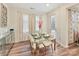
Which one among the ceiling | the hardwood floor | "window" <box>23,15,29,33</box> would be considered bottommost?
the hardwood floor

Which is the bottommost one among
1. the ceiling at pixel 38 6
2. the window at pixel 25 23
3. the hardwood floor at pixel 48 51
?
the hardwood floor at pixel 48 51

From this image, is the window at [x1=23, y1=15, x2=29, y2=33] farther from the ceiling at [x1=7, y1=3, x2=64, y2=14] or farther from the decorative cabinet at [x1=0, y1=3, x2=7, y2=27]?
the decorative cabinet at [x1=0, y1=3, x2=7, y2=27]

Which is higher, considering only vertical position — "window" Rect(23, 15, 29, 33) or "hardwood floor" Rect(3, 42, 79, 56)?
"window" Rect(23, 15, 29, 33)

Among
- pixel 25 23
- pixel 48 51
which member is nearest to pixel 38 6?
pixel 25 23

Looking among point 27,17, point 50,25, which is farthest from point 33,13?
point 50,25

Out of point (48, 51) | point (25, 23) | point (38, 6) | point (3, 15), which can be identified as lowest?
point (48, 51)

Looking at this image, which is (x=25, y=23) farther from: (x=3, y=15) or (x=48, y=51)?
(x=48, y=51)

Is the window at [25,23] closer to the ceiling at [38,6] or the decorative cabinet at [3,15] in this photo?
the ceiling at [38,6]

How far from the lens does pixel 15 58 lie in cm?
179

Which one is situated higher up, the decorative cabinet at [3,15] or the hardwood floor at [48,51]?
the decorative cabinet at [3,15]

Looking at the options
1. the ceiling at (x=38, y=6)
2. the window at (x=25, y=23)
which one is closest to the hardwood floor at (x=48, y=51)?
the window at (x=25, y=23)

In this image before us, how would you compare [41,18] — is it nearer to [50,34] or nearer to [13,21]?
[50,34]

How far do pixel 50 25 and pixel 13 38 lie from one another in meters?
0.69

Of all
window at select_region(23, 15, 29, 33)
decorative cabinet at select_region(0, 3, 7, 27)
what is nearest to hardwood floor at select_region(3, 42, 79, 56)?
window at select_region(23, 15, 29, 33)
